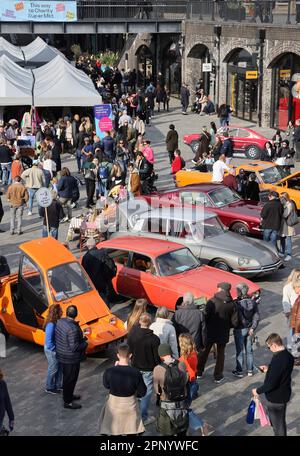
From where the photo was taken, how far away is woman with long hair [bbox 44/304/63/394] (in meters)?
11.4

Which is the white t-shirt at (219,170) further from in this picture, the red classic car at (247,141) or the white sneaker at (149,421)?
the white sneaker at (149,421)

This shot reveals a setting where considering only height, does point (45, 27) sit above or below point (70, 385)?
above

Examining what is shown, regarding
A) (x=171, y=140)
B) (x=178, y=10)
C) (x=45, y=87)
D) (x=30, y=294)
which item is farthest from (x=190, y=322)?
(x=178, y=10)

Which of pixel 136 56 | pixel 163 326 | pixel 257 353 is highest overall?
pixel 136 56

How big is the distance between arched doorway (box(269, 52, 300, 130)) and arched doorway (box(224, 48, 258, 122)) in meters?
1.14

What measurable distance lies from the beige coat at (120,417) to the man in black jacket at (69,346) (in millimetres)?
1707

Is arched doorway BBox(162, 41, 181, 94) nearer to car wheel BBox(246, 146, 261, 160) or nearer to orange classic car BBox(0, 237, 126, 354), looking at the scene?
car wheel BBox(246, 146, 261, 160)

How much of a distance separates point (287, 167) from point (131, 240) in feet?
32.4

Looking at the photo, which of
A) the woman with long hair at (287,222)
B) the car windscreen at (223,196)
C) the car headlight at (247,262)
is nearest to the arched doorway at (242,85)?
the car windscreen at (223,196)

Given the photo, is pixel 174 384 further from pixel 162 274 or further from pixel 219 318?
pixel 162 274

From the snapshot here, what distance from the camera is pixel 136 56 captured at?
5084 centimetres

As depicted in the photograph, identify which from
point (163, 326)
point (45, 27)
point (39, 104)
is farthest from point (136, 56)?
point (163, 326)

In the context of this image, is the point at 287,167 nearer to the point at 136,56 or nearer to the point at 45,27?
the point at 45,27

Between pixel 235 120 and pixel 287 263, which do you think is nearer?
pixel 287 263
